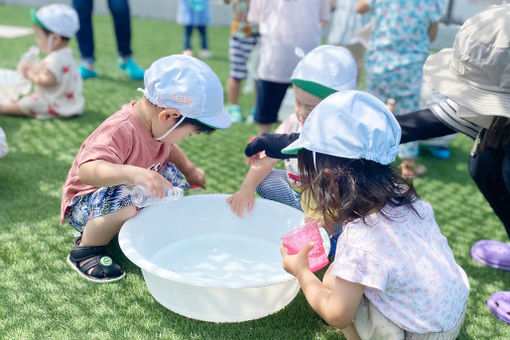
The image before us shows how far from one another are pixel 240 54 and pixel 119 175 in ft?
7.11

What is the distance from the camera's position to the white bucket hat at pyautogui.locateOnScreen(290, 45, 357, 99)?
6.30 feet

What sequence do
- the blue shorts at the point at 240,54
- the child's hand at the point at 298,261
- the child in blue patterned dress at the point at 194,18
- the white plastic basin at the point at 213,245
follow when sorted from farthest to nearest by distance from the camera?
the child in blue patterned dress at the point at 194,18
the blue shorts at the point at 240,54
the white plastic basin at the point at 213,245
the child's hand at the point at 298,261

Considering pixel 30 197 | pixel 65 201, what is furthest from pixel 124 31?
pixel 65 201

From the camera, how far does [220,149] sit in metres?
3.01

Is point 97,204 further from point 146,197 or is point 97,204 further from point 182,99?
point 182,99

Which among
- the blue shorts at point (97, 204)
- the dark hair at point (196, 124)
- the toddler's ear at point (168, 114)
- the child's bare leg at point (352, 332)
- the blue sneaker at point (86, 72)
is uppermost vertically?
the toddler's ear at point (168, 114)

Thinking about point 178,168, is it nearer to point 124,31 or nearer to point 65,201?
point 65,201

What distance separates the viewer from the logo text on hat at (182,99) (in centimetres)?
161

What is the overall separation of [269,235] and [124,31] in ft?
9.37

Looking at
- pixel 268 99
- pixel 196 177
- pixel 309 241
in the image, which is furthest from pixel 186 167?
pixel 268 99

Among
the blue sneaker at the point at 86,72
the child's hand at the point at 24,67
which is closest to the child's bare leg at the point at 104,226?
the child's hand at the point at 24,67

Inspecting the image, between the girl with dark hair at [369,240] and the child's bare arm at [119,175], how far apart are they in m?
0.45

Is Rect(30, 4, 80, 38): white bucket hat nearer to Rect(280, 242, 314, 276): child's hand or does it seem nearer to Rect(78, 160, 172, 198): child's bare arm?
Rect(78, 160, 172, 198): child's bare arm

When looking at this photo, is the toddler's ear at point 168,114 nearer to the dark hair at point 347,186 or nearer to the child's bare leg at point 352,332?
the dark hair at point 347,186
